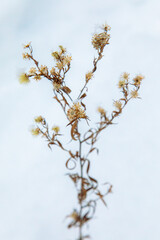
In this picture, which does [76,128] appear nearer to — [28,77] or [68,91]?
[68,91]

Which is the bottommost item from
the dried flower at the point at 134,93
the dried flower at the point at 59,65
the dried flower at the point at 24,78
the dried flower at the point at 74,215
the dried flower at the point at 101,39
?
the dried flower at the point at 74,215

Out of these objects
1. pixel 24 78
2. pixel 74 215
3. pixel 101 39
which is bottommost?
pixel 74 215

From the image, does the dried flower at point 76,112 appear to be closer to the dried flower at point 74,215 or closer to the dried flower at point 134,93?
the dried flower at point 134,93

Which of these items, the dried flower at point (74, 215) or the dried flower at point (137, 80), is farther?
the dried flower at point (137, 80)

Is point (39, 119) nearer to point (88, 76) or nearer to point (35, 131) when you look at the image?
point (35, 131)

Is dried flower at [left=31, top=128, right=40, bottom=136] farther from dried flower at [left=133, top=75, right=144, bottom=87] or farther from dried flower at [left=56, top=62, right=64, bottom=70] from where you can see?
dried flower at [left=133, top=75, right=144, bottom=87]

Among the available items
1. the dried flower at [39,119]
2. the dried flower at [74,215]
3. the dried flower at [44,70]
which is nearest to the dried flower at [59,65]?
the dried flower at [44,70]

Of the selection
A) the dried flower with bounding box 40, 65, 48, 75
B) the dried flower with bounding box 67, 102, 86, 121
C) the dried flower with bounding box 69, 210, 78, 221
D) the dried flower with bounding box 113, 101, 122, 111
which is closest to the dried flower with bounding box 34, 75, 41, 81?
the dried flower with bounding box 40, 65, 48, 75

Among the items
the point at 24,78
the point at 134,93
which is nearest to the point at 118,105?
the point at 134,93

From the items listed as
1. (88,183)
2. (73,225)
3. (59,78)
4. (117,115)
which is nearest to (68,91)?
(59,78)

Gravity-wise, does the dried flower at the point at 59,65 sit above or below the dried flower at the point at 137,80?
above
